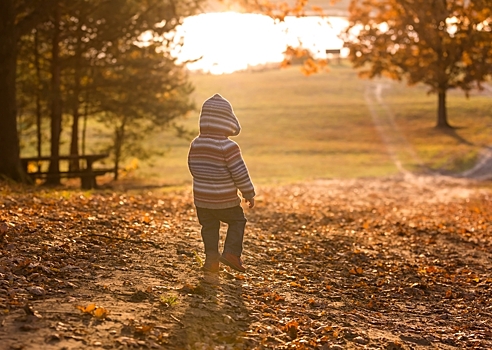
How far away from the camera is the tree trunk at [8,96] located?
14.6 m

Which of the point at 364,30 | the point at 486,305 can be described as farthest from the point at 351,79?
the point at 486,305

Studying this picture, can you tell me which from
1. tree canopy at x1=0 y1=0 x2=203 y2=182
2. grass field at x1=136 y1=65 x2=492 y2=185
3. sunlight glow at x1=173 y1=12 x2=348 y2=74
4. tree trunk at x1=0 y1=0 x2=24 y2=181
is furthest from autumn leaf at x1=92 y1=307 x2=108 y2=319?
grass field at x1=136 y1=65 x2=492 y2=185

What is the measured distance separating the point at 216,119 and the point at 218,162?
0.44 meters

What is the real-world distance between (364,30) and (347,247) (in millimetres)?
30874

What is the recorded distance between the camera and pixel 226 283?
290 inches

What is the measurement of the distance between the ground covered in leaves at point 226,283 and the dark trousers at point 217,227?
330mm

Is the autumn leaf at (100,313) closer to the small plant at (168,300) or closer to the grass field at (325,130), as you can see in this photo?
the small plant at (168,300)

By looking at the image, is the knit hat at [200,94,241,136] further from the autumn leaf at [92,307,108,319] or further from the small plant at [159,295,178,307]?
the autumn leaf at [92,307,108,319]

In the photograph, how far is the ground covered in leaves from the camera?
565 centimetres

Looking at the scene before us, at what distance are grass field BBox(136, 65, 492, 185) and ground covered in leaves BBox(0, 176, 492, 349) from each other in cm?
1718

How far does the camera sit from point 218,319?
6.13 meters

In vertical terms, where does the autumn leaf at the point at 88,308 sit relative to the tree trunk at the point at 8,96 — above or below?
below

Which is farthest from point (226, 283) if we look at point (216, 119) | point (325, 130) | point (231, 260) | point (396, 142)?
point (325, 130)

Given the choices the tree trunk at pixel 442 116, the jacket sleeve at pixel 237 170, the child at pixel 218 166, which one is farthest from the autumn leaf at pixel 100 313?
the tree trunk at pixel 442 116
